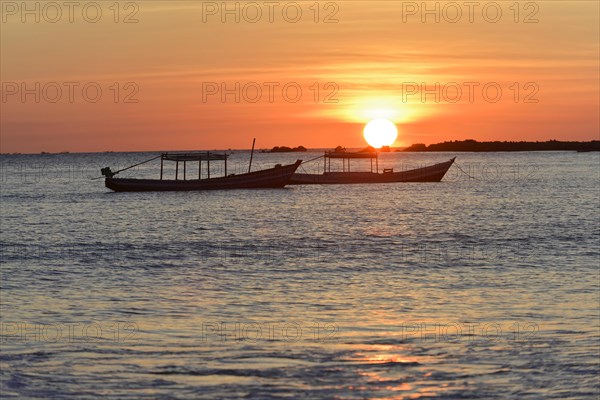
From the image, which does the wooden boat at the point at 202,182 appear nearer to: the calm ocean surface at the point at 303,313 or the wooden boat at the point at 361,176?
the wooden boat at the point at 361,176

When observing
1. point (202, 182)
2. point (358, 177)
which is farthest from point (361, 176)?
point (202, 182)

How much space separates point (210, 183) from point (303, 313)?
70185 millimetres

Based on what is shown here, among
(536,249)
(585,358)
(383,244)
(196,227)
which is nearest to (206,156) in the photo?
(196,227)

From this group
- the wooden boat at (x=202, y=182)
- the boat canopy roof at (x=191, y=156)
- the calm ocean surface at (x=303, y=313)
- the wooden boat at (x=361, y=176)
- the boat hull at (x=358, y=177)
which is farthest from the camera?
the boat hull at (x=358, y=177)

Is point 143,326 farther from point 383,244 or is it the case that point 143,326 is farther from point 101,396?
point 383,244

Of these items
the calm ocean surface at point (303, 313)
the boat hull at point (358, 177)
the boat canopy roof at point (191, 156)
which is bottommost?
the calm ocean surface at point (303, 313)

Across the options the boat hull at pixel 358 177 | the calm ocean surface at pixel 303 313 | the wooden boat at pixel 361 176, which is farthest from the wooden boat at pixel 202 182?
the calm ocean surface at pixel 303 313

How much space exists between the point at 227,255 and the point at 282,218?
71.4 ft

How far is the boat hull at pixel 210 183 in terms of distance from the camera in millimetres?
88875

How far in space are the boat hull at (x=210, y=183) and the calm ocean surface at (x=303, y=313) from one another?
4237cm

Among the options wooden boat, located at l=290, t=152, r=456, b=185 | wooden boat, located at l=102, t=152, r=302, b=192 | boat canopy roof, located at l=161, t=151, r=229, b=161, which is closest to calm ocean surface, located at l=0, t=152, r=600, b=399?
boat canopy roof, located at l=161, t=151, r=229, b=161

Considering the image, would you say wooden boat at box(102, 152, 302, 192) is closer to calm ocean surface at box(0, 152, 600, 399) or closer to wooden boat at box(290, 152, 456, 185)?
wooden boat at box(290, 152, 456, 185)

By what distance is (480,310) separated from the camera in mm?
20328

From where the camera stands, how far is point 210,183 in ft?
294
